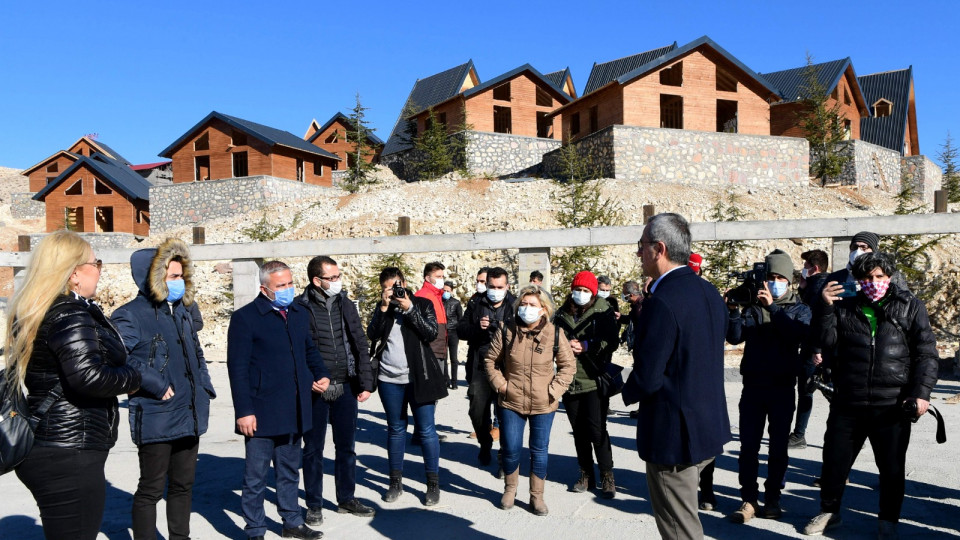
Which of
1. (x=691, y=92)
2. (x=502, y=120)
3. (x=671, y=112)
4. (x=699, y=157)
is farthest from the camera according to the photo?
(x=502, y=120)

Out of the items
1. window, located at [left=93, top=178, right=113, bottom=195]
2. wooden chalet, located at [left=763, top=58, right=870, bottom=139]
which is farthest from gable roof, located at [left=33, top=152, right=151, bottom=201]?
wooden chalet, located at [left=763, top=58, right=870, bottom=139]

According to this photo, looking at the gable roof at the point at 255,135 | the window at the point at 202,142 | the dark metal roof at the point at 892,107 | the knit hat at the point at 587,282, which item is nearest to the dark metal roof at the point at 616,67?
the dark metal roof at the point at 892,107

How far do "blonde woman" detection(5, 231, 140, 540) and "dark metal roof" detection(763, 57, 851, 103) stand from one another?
31.8 meters

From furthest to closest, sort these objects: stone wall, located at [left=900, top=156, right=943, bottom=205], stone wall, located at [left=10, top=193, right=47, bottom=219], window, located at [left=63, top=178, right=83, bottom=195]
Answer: stone wall, located at [left=10, top=193, right=47, bottom=219] → window, located at [left=63, top=178, right=83, bottom=195] → stone wall, located at [left=900, top=156, right=943, bottom=205]

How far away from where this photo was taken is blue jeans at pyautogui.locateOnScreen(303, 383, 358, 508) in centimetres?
505

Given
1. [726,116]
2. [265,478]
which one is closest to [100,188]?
[726,116]

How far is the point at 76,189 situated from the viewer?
39844 mm

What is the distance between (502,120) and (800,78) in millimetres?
15083

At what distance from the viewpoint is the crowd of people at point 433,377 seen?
124 inches

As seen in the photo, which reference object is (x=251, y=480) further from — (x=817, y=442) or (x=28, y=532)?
(x=817, y=442)

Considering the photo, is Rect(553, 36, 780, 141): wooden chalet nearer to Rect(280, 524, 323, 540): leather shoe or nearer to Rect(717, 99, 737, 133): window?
Rect(717, 99, 737, 133): window

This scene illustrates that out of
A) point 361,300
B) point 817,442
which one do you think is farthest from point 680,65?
point 817,442

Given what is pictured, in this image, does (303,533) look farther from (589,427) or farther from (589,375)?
(589,375)

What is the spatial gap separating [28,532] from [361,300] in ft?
49.3
